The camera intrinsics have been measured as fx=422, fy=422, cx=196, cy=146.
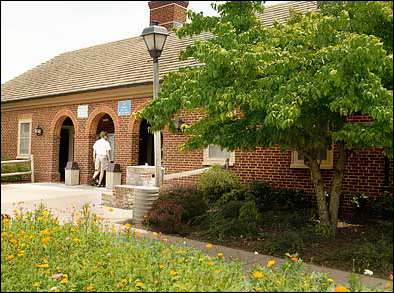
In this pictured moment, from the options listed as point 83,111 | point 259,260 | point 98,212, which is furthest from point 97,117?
point 259,260

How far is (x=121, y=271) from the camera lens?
3.73 meters

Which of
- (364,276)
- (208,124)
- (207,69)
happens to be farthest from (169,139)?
(364,276)

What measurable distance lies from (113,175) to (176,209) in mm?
6418

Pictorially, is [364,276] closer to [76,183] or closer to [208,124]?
[208,124]

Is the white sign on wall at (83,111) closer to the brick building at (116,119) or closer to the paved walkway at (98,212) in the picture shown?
the brick building at (116,119)

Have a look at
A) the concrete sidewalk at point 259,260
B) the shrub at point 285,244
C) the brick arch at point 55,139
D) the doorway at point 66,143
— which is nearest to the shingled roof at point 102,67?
the brick arch at point 55,139

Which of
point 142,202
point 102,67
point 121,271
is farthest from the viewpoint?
point 102,67

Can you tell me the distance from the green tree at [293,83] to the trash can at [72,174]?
948 cm

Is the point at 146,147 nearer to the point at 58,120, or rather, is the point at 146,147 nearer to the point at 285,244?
the point at 58,120

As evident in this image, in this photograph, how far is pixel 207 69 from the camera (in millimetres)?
5668

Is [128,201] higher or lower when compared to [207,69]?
lower

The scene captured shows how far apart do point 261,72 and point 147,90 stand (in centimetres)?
812

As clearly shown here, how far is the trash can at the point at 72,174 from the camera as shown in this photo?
15.5 meters

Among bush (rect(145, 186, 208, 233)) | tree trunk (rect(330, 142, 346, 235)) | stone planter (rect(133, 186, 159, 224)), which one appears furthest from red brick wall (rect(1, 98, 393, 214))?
stone planter (rect(133, 186, 159, 224))
